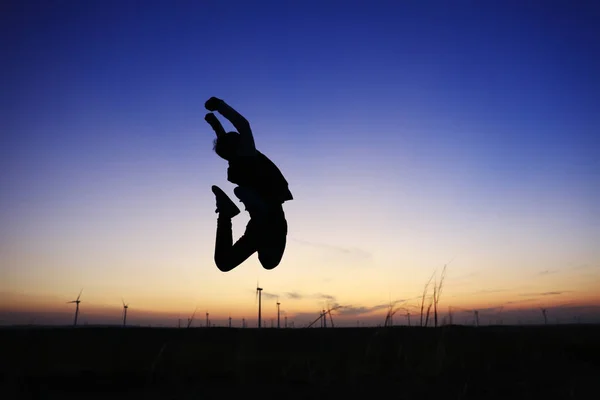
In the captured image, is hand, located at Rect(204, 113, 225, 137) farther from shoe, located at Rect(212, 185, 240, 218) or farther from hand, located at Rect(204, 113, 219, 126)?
shoe, located at Rect(212, 185, 240, 218)

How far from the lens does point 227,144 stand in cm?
591

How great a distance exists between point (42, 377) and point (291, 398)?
231 cm

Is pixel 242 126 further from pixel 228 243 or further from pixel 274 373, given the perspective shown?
pixel 274 373

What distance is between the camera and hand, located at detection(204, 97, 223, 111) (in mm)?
5660

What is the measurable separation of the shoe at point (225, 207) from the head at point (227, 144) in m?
0.65

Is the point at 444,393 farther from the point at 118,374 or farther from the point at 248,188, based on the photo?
the point at 248,188

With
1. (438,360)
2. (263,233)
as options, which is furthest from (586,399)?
(263,233)

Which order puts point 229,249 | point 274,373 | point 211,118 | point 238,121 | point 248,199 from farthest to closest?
1. point 229,249
2. point 211,118
3. point 248,199
4. point 238,121
5. point 274,373

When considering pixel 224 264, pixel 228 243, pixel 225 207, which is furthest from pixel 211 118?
pixel 224 264

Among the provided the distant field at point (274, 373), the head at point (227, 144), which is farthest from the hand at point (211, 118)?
the distant field at point (274, 373)

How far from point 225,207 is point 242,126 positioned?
128 cm

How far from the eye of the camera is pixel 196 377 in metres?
4.32

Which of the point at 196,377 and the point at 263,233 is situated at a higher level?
the point at 263,233

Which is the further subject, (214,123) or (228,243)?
(228,243)
